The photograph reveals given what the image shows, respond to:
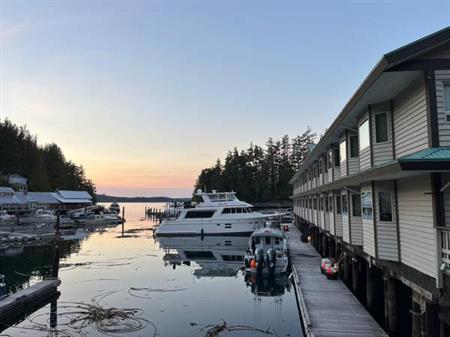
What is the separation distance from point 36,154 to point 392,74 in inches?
4247

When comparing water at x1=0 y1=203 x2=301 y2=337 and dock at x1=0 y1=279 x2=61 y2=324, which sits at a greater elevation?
dock at x1=0 y1=279 x2=61 y2=324

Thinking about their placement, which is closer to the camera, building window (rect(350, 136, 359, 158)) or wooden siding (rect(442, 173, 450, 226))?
wooden siding (rect(442, 173, 450, 226))

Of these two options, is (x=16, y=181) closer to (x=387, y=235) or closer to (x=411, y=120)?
(x=387, y=235)

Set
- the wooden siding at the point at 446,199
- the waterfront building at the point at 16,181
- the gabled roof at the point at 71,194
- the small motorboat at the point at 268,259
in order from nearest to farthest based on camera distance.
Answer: the wooden siding at the point at 446,199 → the small motorboat at the point at 268,259 → the waterfront building at the point at 16,181 → the gabled roof at the point at 71,194

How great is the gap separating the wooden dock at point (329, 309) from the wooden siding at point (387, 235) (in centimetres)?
239

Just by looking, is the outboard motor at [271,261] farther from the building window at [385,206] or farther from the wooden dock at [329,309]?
the building window at [385,206]

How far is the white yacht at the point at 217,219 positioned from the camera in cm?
4638

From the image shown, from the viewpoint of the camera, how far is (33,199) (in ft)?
284

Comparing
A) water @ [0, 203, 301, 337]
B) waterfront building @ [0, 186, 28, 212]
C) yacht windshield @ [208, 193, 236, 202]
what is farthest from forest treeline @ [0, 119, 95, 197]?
water @ [0, 203, 301, 337]

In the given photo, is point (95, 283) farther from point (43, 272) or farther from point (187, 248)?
point (187, 248)

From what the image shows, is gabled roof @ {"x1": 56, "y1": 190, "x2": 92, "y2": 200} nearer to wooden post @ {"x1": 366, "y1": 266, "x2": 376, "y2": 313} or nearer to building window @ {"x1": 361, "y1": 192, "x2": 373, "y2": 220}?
wooden post @ {"x1": 366, "y1": 266, "x2": 376, "y2": 313}

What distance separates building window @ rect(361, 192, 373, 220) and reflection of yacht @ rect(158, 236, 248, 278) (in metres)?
15.3

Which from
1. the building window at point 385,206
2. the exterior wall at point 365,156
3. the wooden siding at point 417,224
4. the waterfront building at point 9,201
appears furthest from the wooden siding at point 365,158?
the waterfront building at point 9,201

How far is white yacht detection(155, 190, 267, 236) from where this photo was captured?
46375 millimetres
